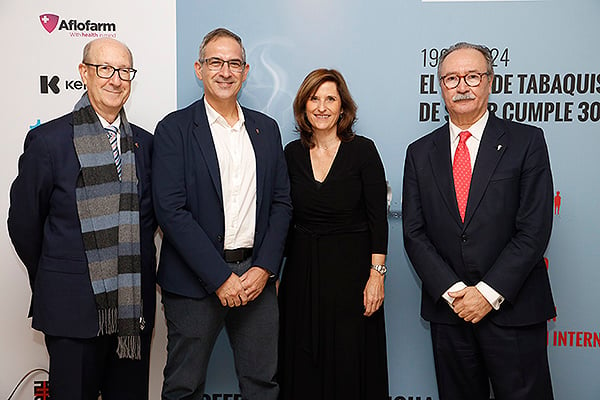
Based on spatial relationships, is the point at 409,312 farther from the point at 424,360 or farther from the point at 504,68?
the point at 504,68

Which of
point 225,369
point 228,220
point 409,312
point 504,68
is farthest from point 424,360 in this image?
point 504,68

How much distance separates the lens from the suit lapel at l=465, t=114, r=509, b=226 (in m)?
2.19

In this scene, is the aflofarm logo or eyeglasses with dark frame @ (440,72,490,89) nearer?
eyeglasses with dark frame @ (440,72,490,89)

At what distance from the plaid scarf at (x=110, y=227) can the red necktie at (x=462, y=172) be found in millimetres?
1342

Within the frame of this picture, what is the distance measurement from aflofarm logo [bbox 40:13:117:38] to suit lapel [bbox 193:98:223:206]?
3.15 ft

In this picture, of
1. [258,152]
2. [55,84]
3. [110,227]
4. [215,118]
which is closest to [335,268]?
[258,152]

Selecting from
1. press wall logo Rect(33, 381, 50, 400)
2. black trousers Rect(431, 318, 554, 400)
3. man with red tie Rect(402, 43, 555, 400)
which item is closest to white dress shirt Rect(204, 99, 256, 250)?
man with red tie Rect(402, 43, 555, 400)

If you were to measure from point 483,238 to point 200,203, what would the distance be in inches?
46.7

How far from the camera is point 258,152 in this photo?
232 cm

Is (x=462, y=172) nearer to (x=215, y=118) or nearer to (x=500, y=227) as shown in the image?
(x=500, y=227)

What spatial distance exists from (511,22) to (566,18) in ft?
0.92

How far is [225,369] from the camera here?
2.95 m

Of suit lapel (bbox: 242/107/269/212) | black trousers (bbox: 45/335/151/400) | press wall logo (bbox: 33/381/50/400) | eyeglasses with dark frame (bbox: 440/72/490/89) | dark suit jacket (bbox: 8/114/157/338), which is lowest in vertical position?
press wall logo (bbox: 33/381/50/400)

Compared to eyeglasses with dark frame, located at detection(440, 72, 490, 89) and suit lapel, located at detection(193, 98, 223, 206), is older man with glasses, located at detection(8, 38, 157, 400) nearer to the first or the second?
suit lapel, located at detection(193, 98, 223, 206)
